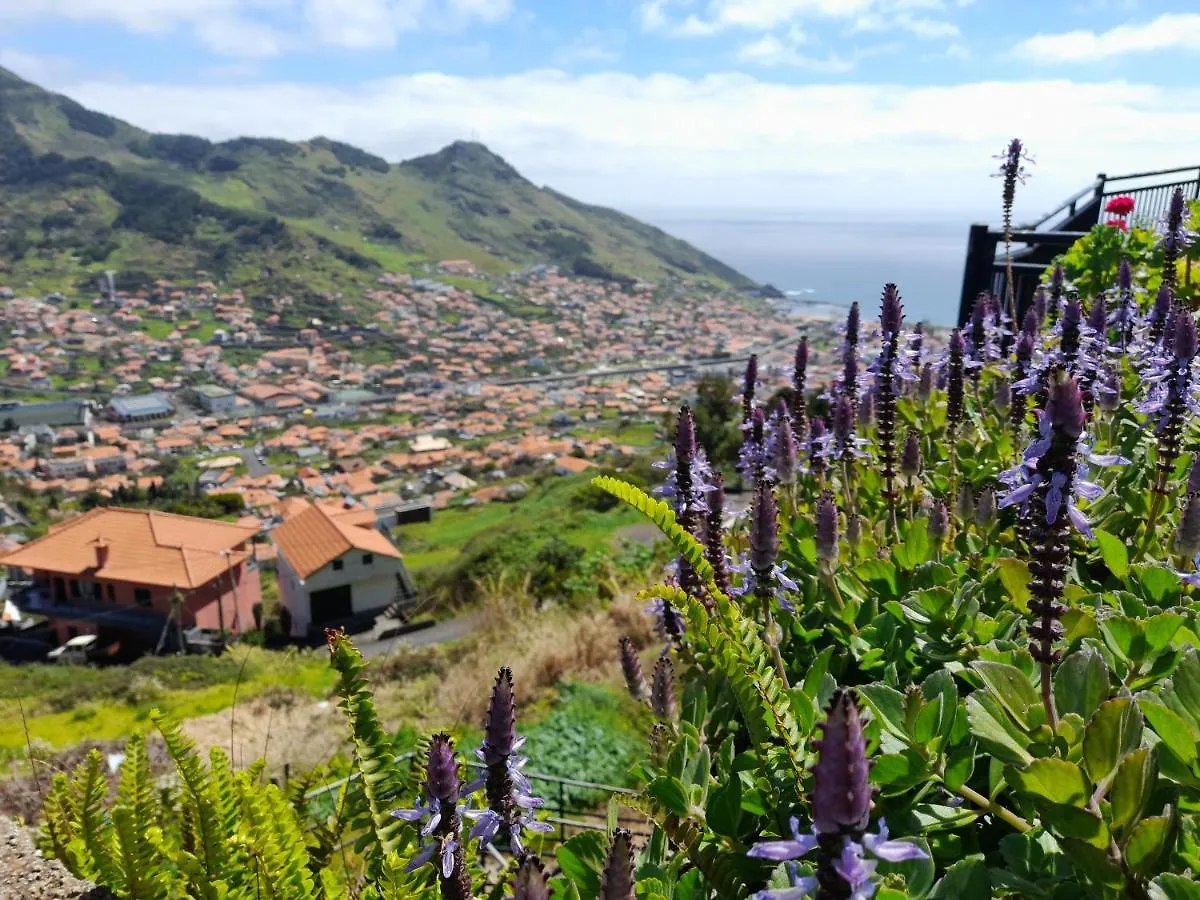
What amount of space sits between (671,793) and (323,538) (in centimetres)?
3121

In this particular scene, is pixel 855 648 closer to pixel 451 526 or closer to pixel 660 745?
pixel 660 745

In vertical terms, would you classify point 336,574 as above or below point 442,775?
below

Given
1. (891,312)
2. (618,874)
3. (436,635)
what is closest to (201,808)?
(618,874)

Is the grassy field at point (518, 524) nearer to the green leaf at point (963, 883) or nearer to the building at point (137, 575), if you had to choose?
the building at point (137, 575)

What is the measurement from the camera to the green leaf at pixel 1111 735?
1.23 m

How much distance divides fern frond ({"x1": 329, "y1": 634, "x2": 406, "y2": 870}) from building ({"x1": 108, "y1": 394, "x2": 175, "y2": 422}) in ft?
350

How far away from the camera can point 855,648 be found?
2066 millimetres

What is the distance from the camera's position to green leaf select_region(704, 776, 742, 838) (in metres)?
1.64

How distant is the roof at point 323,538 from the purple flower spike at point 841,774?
2963 cm

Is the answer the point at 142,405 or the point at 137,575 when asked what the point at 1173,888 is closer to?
the point at 137,575

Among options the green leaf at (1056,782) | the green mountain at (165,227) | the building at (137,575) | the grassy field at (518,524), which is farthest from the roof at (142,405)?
the green leaf at (1056,782)

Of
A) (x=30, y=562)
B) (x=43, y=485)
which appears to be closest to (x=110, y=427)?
(x=43, y=485)

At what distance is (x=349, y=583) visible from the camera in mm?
29484

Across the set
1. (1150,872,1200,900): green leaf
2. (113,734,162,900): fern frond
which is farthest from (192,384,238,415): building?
(1150,872,1200,900): green leaf
